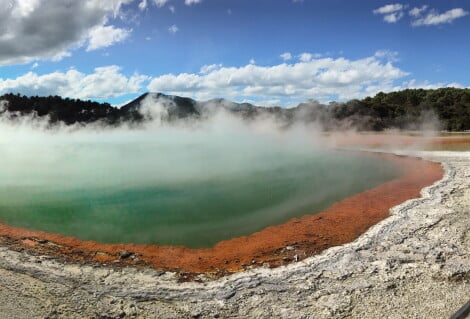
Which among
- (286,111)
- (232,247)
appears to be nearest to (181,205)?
(232,247)

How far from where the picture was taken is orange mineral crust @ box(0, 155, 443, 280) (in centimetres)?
619

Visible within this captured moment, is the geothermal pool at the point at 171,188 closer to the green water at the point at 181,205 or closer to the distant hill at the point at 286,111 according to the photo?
the green water at the point at 181,205

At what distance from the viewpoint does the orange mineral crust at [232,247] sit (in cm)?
619

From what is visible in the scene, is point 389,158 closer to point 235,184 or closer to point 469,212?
point 235,184

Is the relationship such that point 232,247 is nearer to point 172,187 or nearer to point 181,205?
point 181,205

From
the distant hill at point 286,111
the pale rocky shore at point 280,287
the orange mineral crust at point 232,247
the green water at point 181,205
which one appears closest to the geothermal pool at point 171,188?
the green water at point 181,205

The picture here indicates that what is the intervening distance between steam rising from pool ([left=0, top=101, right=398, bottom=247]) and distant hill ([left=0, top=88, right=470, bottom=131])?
11.3 meters

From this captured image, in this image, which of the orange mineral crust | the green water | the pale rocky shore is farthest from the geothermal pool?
the pale rocky shore

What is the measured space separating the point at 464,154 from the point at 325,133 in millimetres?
17229

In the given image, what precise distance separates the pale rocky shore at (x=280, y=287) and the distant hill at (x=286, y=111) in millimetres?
28207

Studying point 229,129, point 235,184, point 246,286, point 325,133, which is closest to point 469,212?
point 246,286

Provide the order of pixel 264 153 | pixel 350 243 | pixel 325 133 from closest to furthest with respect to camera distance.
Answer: pixel 350 243
pixel 264 153
pixel 325 133

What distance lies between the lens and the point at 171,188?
37.0 feet

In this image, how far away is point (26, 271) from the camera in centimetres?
576
